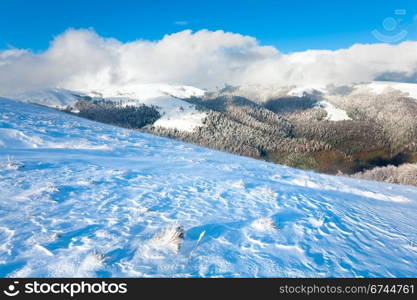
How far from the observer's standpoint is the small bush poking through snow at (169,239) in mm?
4406

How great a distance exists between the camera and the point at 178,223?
17.9 feet

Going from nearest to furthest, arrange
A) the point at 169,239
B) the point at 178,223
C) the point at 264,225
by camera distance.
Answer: the point at 169,239 → the point at 178,223 → the point at 264,225

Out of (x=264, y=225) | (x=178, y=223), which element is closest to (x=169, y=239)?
(x=178, y=223)

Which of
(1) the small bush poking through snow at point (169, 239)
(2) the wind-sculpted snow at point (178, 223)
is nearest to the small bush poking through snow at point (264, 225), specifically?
(2) the wind-sculpted snow at point (178, 223)

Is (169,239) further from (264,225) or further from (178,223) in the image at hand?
(264,225)

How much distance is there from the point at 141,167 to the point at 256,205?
490 centimetres

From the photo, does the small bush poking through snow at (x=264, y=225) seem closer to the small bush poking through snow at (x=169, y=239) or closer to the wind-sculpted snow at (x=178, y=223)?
the wind-sculpted snow at (x=178, y=223)

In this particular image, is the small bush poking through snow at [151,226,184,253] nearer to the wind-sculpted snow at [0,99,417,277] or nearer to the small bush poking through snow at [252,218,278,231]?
the wind-sculpted snow at [0,99,417,277]

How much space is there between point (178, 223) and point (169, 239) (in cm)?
90

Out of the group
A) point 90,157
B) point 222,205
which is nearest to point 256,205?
point 222,205

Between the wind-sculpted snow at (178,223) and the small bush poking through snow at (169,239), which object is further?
the small bush poking through snow at (169,239)

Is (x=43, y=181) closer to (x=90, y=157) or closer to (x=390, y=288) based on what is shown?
(x=90, y=157)

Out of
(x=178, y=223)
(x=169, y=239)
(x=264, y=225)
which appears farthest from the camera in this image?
(x=264, y=225)

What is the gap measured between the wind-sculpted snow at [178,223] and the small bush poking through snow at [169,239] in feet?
0.06
